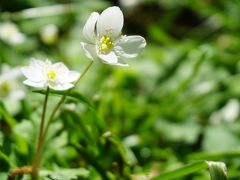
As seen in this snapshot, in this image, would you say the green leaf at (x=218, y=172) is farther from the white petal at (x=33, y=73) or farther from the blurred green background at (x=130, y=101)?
the white petal at (x=33, y=73)

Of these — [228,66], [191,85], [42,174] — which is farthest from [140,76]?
[42,174]

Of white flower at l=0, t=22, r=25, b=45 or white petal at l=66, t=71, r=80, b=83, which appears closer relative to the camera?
white petal at l=66, t=71, r=80, b=83

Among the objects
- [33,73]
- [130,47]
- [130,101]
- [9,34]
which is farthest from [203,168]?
[9,34]

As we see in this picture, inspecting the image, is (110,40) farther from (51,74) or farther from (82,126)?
(82,126)

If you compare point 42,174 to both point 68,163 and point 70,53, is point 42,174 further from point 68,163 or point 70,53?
point 70,53

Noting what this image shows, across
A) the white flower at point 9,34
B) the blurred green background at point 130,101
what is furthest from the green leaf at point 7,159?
the white flower at point 9,34

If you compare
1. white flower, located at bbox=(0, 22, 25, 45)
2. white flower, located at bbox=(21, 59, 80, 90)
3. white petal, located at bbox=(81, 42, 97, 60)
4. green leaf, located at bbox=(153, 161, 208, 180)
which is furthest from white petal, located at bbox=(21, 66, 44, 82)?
white flower, located at bbox=(0, 22, 25, 45)

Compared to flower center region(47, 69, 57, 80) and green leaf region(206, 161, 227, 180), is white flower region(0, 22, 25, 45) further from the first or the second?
green leaf region(206, 161, 227, 180)
